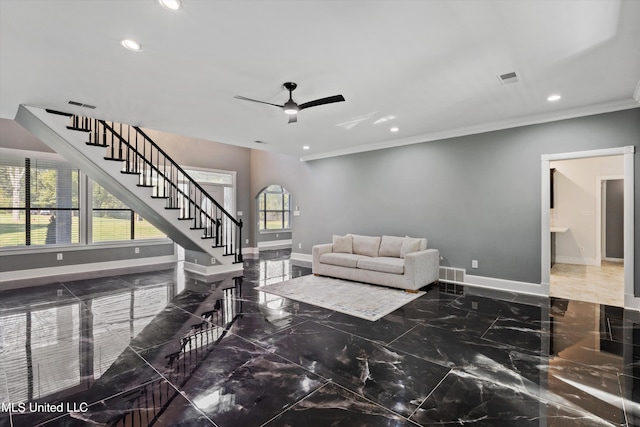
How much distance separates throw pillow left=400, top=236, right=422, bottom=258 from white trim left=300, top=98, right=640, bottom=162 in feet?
6.61

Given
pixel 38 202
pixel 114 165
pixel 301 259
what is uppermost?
pixel 114 165

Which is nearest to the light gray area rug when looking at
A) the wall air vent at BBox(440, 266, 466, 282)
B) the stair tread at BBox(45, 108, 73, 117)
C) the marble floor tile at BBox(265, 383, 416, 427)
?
the wall air vent at BBox(440, 266, 466, 282)

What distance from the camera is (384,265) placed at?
5.32 m

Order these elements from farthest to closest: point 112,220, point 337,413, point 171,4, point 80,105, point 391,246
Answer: point 112,220, point 391,246, point 80,105, point 171,4, point 337,413

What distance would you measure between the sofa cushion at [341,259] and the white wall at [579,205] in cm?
550

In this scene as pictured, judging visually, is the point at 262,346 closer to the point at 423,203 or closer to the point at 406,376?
the point at 406,376

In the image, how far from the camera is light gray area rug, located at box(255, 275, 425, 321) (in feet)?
13.8

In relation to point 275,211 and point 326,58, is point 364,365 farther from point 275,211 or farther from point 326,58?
point 275,211

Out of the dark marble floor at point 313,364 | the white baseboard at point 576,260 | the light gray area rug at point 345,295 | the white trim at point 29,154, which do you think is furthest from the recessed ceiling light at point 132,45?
the white baseboard at point 576,260

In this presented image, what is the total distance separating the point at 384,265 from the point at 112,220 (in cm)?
641

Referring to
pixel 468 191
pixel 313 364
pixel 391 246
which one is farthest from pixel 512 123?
pixel 313 364

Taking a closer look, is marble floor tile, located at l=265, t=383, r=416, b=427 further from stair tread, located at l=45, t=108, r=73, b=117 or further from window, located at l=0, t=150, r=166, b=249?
window, located at l=0, t=150, r=166, b=249

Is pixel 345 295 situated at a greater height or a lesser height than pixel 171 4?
lesser

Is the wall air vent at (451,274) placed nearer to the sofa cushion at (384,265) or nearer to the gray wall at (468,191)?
the gray wall at (468,191)
